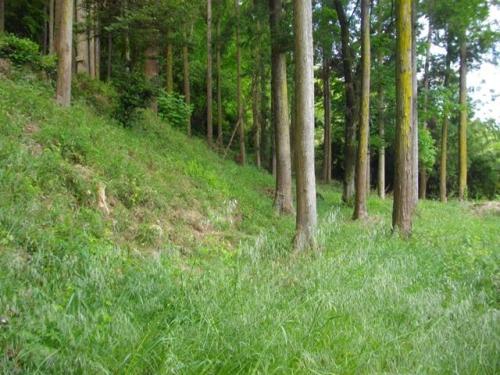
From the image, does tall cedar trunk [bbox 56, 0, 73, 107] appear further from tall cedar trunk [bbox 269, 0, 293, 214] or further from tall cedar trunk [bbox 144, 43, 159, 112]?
tall cedar trunk [bbox 144, 43, 159, 112]

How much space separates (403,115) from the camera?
979 centimetres

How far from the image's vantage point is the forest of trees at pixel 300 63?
31.9 feet

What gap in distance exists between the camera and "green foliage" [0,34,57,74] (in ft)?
36.9

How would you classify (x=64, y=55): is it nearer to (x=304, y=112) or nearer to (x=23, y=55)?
(x=23, y=55)

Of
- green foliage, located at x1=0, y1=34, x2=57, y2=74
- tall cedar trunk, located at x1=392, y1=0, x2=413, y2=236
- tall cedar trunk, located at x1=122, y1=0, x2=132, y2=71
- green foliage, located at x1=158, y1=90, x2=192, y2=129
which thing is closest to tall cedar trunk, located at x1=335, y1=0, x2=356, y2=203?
tall cedar trunk, located at x1=392, y1=0, x2=413, y2=236

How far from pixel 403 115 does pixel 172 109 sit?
374 inches

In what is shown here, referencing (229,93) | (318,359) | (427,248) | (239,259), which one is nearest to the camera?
(318,359)

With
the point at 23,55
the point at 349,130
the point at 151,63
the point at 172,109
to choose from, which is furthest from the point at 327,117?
the point at 23,55

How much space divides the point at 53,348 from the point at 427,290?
427 centimetres

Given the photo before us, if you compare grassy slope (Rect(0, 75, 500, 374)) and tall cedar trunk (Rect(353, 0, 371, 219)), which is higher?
tall cedar trunk (Rect(353, 0, 371, 219))

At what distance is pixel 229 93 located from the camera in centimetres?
2531

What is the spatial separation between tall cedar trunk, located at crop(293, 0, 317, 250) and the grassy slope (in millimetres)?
673

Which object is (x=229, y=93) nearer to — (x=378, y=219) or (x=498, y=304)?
(x=378, y=219)

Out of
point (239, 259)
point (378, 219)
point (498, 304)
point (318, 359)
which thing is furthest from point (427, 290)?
point (378, 219)
